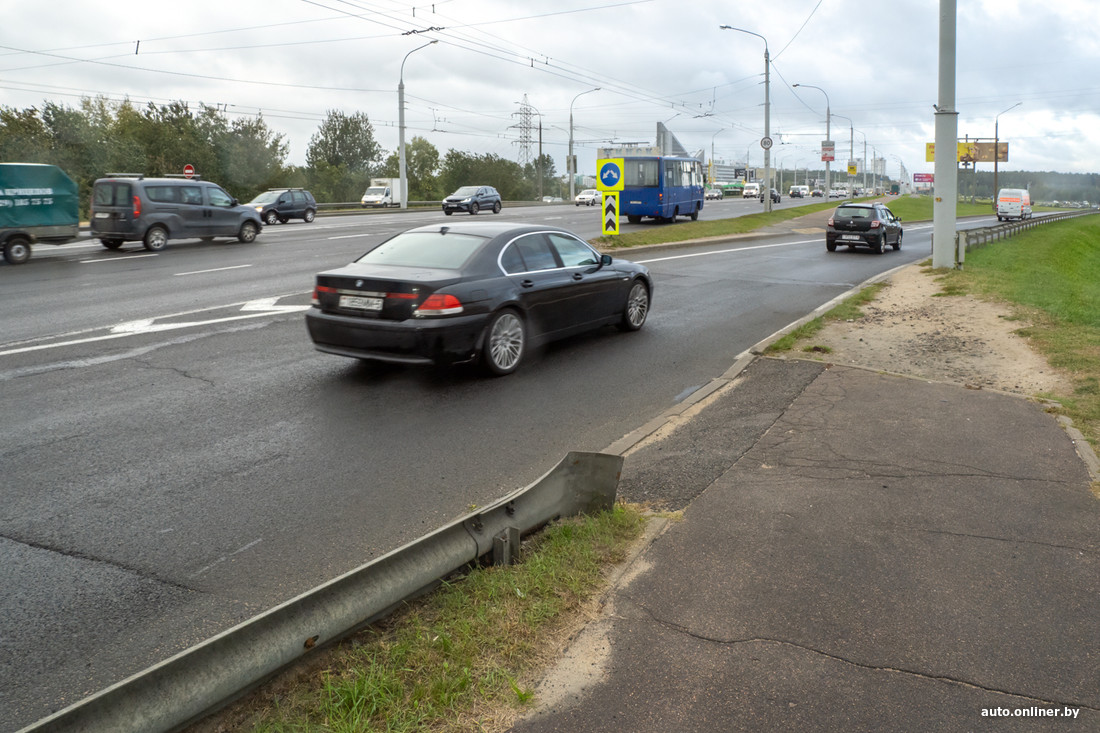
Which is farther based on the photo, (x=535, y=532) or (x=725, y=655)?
(x=535, y=532)

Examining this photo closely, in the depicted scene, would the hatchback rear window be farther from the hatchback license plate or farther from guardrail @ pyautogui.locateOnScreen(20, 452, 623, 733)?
guardrail @ pyautogui.locateOnScreen(20, 452, 623, 733)

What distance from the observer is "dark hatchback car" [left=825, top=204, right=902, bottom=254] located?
2791 cm

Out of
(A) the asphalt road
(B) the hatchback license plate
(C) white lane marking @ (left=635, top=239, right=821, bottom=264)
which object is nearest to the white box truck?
(C) white lane marking @ (left=635, top=239, right=821, bottom=264)

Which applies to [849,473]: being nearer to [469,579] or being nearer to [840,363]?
[469,579]

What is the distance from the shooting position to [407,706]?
308 cm

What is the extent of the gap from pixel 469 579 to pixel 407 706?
95 centimetres

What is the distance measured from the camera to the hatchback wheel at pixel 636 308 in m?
11.5

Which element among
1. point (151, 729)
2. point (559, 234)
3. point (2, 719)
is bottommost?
point (2, 719)

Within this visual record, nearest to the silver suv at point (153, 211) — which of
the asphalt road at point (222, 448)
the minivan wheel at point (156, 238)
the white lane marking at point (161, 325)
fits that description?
the minivan wheel at point (156, 238)

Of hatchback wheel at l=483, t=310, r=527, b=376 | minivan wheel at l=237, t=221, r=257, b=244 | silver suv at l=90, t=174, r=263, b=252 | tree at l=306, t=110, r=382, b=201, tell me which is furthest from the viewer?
tree at l=306, t=110, r=382, b=201

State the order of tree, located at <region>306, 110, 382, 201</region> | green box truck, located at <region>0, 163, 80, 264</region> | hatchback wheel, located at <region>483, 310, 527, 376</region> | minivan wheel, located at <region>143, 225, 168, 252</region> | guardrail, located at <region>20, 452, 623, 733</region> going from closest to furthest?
1. guardrail, located at <region>20, 452, 623, 733</region>
2. hatchback wheel, located at <region>483, 310, 527, 376</region>
3. green box truck, located at <region>0, 163, 80, 264</region>
4. minivan wheel, located at <region>143, 225, 168, 252</region>
5. tree, located at <region>306, 110, 382, 201</region>

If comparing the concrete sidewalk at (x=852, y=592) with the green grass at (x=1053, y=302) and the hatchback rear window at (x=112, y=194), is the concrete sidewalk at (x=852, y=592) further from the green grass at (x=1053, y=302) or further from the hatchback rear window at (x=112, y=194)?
the hatchback rear window at (x=112, y=194)

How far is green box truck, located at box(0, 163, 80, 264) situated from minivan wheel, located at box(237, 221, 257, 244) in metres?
4.60

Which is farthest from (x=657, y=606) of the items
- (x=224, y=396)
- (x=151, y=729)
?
(x=224, y=396)
